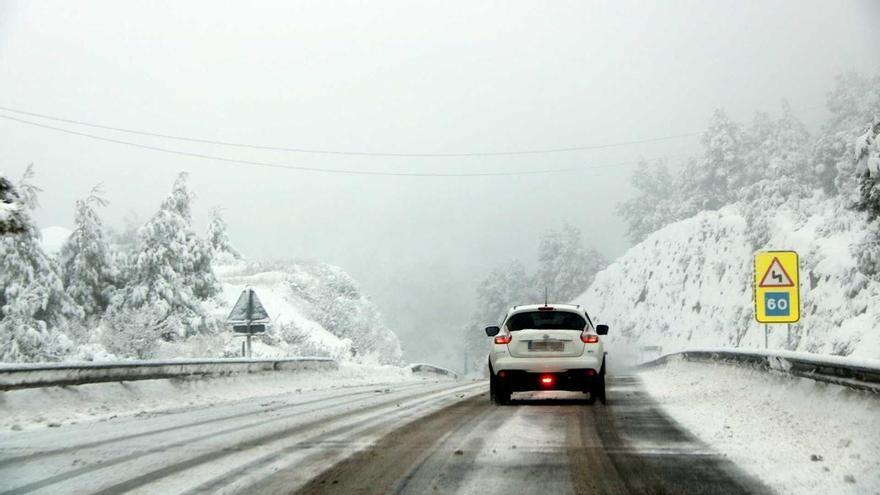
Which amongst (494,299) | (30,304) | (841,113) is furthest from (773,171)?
(30,304)

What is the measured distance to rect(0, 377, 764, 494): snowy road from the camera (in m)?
→ 6.06

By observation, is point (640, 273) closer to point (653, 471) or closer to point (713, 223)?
point (713, 223)

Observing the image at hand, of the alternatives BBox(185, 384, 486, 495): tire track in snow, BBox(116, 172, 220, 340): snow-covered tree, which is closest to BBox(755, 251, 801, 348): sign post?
BBox(185, 384, 486, 495): tire track in snow

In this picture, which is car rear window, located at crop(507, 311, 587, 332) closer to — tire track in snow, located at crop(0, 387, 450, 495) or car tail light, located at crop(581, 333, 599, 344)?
car tail light, located at crop(581, 333, 599, 344)

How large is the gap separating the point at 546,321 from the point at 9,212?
8.26 m

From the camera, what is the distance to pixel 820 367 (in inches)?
361

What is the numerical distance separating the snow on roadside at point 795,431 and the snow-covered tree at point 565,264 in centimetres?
10654

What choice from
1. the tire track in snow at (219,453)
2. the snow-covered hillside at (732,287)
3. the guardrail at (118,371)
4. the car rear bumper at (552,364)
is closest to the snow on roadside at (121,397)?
the guardrail at (118,371)

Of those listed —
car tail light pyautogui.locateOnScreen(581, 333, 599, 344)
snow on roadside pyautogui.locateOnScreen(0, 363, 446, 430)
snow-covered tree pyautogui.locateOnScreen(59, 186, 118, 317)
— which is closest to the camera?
snow on roadside pyautogui.locateOnScreen(0, 363, 446, 430)

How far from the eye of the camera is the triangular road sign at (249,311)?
2419 cm

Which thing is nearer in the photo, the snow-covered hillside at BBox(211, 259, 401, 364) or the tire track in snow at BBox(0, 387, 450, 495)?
the tire track in snow at BBox(0, 387, 450, 495)

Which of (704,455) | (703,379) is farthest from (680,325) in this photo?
(704,455)

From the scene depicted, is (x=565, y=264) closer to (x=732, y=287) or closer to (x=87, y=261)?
(x=732, y=287)

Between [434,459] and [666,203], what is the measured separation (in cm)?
11470
